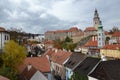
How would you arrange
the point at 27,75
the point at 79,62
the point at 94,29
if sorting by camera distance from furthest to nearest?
1. the point at 94,29
2. the point at 79,62
3. the point at 27,75

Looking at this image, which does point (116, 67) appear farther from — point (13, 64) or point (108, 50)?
point (108, 50)

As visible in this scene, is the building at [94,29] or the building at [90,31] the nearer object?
the building at [94,29]

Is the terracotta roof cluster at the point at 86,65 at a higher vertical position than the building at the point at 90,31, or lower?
lower

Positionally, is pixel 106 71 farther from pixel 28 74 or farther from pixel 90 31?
pixel 90 31

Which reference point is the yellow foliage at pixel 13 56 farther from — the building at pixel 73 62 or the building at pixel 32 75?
the building at pixel 73 62

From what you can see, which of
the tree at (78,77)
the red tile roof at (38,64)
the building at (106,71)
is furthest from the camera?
the red tile roof at (38,64)

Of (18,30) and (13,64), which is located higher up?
(18,30)

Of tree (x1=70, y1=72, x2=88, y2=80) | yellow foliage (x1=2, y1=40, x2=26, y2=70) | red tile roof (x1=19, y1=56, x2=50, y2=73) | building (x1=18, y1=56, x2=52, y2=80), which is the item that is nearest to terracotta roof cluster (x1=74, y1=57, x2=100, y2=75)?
tree (x1=70, y1=72, x2=88, y2=80)

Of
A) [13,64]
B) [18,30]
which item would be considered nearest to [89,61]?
[13,64]

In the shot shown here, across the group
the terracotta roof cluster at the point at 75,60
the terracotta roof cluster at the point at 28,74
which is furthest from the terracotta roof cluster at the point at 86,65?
the terracotta roof cluster at the point at 28,74

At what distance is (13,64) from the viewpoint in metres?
43.2

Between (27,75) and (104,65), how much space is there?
12.9 m

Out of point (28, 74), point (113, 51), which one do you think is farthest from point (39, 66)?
point (113, 51)

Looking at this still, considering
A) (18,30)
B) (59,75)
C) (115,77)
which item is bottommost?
(59,75)
